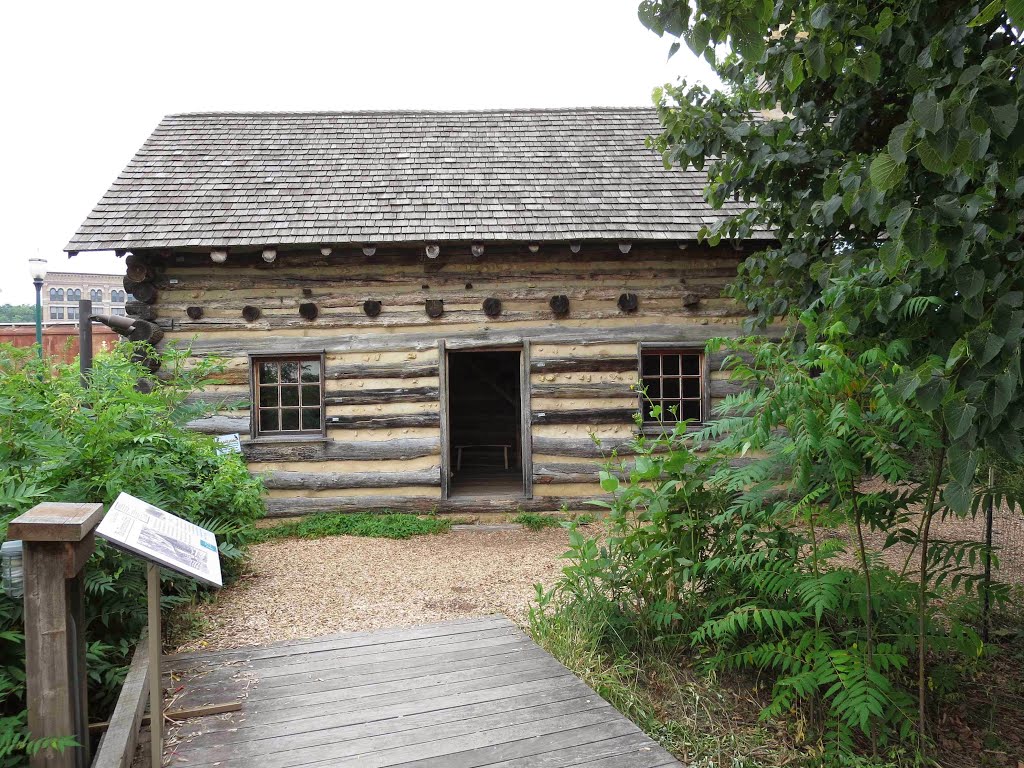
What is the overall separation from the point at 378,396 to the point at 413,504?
1.54m

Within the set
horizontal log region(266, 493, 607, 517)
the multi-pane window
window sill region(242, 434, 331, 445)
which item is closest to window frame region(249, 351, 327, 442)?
window sill region(242, 434, 331, 445)

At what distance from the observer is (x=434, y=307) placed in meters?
8.86

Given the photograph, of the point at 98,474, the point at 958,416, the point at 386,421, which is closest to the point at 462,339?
the point at 386,421

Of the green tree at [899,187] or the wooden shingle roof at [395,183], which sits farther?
the wooden shingle roof at [395,183]

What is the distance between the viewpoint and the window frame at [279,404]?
878cm

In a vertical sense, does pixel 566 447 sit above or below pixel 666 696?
above

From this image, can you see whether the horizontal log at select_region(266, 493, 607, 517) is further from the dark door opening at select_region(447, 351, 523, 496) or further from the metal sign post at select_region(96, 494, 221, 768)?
the metal sign post at select_region(96, 494, 221, 768)

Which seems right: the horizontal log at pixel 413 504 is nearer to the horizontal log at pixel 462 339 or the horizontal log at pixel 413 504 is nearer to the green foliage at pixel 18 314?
the horizontal log at pixel 462 339

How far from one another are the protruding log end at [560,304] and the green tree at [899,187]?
11.7 feet

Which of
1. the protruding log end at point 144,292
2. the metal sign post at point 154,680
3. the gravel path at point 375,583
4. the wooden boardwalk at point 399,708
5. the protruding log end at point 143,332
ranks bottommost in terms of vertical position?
the gravel path at point 375,583

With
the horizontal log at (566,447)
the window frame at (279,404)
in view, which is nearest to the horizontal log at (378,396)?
the window frame at (279,404)

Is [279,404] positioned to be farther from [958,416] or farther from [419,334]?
[958,416]

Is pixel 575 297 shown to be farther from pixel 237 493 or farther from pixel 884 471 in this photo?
pixel 884 471

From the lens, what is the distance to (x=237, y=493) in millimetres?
5750
